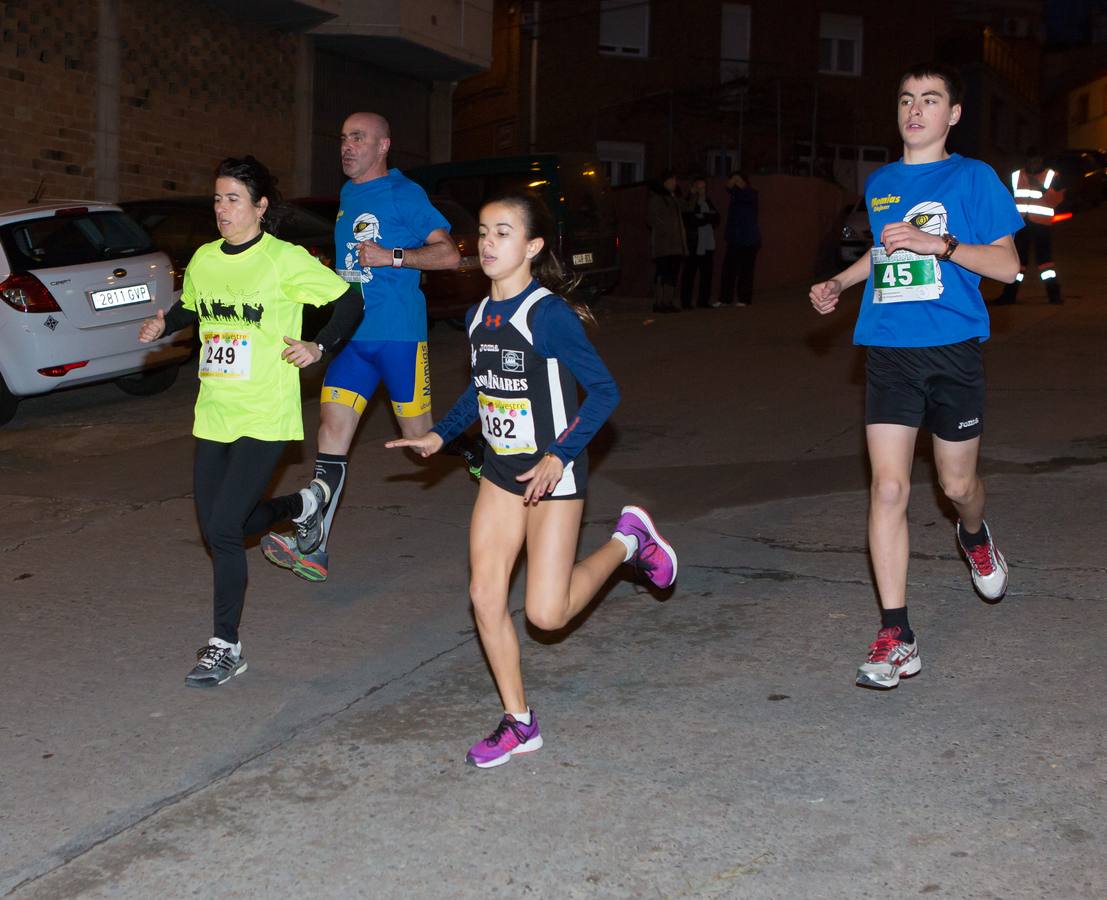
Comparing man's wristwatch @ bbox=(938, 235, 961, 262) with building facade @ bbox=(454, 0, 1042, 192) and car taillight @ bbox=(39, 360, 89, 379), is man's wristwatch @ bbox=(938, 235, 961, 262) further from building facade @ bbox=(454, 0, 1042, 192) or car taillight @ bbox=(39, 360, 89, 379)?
building facade @ bbox=(454, 0, 1042, 192)

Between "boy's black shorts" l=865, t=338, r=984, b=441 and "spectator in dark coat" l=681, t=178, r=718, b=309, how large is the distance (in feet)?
45.2

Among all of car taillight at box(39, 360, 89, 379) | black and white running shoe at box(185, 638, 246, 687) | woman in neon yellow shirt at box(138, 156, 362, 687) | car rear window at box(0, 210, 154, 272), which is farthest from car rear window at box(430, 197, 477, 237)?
black and white running shoe at box(185, 638, 246, 687)

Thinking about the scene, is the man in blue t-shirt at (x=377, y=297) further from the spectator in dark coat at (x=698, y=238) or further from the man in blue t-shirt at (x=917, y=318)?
the spectator in dark coat at (x=698, y=238)

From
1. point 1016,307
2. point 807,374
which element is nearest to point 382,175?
point 807,374

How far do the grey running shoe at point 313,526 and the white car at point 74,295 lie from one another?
15.1ft

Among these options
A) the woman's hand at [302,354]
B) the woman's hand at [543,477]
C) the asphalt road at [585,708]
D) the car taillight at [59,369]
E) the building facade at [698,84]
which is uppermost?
the building facade at [698,84]

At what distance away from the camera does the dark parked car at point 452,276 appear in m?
14.6

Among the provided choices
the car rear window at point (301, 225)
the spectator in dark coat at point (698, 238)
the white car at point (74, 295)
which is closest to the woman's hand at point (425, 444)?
the white car at point (74, 295)

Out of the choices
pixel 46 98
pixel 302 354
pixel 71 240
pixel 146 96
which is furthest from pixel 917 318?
pixel 146 96

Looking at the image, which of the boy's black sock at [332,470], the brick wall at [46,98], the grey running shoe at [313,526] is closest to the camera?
the grey running shoe at [313,526]

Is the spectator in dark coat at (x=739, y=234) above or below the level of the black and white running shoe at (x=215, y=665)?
above

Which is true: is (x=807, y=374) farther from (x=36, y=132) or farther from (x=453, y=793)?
(x=36, y=132)

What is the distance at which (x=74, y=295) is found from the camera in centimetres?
1072

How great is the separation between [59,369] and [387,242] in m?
5.05
